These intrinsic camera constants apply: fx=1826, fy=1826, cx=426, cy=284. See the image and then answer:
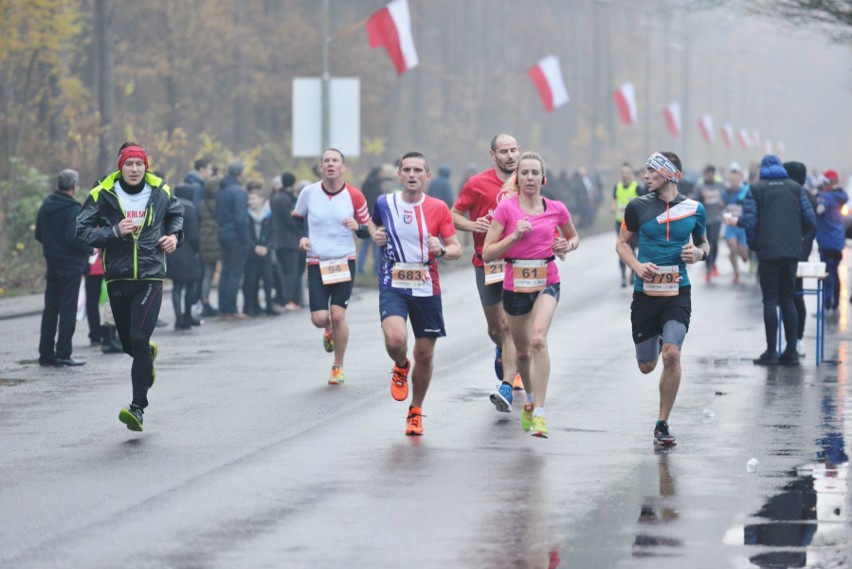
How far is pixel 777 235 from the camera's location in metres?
16.2

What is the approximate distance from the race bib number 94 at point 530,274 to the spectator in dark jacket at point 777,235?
468cm

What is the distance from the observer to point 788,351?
16.5 metres

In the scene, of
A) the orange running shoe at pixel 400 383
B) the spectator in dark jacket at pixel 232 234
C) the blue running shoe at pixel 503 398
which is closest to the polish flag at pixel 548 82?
the spectator in dark jacket at pixel 232 234

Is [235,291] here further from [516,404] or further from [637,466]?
[637,466]

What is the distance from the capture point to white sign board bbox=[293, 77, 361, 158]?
33.0 m

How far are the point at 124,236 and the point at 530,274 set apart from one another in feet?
8.82

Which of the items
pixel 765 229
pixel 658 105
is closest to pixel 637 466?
pixel 765 229

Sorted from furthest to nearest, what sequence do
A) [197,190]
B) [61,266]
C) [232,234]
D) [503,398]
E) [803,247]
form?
[232,234] → [197,190] → [803,247] → [61,266] → [503,398]

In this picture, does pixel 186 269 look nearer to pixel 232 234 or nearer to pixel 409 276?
pixel 232 234

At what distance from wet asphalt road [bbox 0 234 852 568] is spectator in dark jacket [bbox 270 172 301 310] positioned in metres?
4.98

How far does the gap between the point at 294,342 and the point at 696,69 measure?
120664 millimetres

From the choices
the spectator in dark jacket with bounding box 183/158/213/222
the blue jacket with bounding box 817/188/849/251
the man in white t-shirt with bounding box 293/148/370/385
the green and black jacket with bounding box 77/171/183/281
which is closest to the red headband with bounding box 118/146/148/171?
the green and black jacket with bounding box 77/171/183/281

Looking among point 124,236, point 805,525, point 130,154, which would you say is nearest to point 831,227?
point 130,154

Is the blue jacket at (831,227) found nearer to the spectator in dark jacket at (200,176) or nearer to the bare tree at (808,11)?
the bare tree at (808,11)
